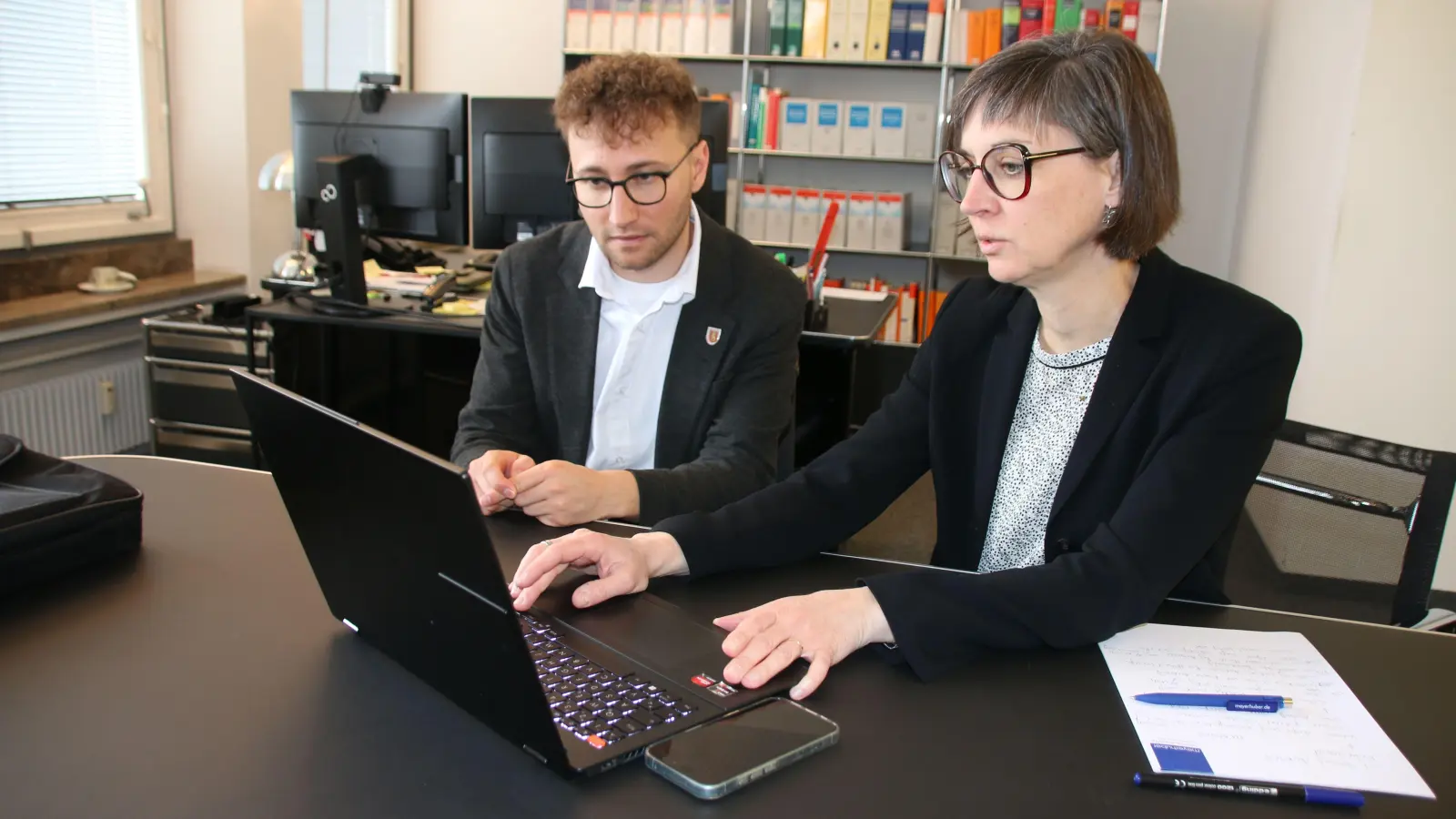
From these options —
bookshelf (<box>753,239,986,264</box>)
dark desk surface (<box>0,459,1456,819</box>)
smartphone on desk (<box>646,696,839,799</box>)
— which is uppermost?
bookshelf (<box>753,239,986,264</box>)

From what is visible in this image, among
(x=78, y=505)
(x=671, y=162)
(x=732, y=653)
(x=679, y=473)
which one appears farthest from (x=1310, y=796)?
(x=671, y=162)

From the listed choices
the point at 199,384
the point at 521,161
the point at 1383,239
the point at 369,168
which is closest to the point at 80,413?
the point at 199,384

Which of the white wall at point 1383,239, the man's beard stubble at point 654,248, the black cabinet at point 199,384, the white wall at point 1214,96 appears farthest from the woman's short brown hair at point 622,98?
the white wall at point 1214,96

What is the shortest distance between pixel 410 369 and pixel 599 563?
6.76ft

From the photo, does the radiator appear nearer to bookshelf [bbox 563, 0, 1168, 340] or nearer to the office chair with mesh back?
bookshelf [bbox 563, 0, 1168, 340]

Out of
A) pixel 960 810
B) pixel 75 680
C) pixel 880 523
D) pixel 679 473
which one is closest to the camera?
pixel 960 810

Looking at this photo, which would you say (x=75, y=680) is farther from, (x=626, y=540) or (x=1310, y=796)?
(x=1310, y=796)

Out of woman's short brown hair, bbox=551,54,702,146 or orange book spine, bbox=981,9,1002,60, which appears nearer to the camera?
woman's short brown hair, bbox=551,54,702,146

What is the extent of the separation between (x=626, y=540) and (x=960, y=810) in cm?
48

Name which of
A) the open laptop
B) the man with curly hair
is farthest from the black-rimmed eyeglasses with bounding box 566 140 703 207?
the open laptop

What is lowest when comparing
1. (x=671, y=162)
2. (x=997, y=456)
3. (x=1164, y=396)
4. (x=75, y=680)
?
(x=75, y=680)

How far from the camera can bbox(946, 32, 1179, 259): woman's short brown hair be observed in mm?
1187

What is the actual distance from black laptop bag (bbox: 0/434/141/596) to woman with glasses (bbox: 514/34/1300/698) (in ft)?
1.45

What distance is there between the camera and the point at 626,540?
3.69ft
